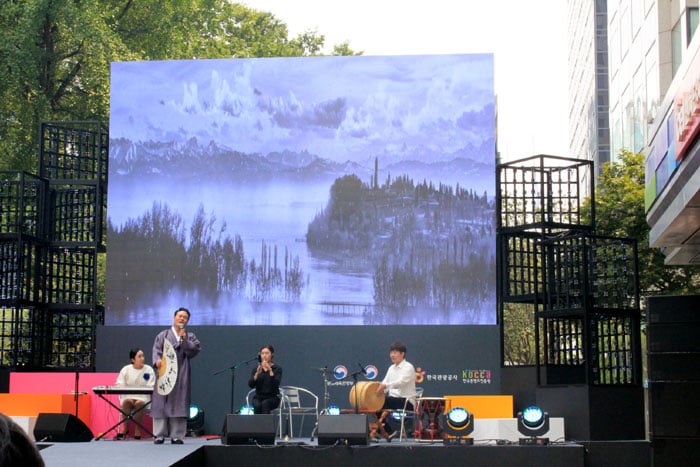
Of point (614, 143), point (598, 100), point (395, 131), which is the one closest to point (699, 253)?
point (395, 131)

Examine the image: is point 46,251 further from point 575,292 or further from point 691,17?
point 691,17

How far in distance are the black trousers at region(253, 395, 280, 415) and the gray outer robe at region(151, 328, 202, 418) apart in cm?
141

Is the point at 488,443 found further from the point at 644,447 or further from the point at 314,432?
the point at 314,432

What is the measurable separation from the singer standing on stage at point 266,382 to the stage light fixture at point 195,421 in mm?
1328

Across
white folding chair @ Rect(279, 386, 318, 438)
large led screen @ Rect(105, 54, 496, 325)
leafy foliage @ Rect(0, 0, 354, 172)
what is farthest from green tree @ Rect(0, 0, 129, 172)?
white folding chair @ Rect(279, 386, 318, 438)

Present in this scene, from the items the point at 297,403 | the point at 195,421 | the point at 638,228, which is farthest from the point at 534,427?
the point at 638,228

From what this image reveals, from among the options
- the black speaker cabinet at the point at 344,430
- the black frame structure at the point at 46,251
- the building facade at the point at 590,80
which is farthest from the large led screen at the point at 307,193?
the building facade at the point at 590,80

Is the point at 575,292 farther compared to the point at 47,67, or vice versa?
the point at 47,67

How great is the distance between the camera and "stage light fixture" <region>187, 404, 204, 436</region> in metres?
12.8

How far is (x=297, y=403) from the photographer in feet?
42.1

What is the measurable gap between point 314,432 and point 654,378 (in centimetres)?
419

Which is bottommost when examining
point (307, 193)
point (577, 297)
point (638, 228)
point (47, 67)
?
point (577, 297)

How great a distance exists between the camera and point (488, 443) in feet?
34.8

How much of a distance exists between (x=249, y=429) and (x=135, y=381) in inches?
107
